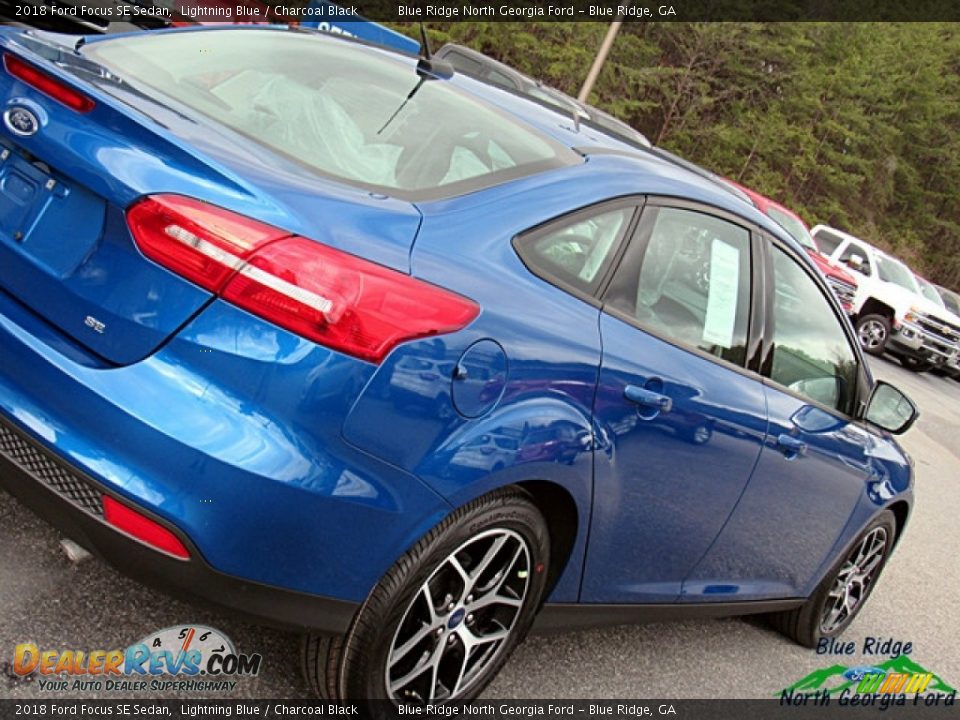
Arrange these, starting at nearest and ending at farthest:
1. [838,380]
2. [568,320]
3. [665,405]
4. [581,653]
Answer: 1. [568,320]
2. [665,405]
3. [581,653]
4. [838,380]

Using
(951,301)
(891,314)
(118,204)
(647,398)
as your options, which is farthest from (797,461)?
(951,301)

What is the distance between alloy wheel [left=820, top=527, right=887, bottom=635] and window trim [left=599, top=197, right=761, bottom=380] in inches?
62.1

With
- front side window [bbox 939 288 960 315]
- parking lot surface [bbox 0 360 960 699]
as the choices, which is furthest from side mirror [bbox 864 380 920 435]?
front side window [bbox 939 288 960 315]

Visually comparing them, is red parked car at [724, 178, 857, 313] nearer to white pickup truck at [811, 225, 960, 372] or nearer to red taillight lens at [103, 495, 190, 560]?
white pickup truck at [811, 225, 960, 372]

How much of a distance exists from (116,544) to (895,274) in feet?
65.0

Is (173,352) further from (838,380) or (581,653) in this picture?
(838,380)

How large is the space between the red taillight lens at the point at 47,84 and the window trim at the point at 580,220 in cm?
105

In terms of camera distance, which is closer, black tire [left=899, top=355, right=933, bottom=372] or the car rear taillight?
the car rear taillight

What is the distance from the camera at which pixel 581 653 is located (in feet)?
11.7

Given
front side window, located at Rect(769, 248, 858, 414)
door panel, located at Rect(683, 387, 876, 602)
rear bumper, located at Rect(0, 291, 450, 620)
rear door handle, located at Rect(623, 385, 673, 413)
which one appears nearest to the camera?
rear bumper, located at Rect(0, 291, 450, 620)

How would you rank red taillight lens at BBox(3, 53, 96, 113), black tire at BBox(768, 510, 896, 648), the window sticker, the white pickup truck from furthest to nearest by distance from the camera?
the white pickup truck → black tire at BBox(768, 510, 896, 648) → the window sticker → red taillight lens at BBox(3, 53, 96, 113)

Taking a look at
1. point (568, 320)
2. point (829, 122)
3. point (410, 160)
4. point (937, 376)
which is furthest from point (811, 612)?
point (829, 122)

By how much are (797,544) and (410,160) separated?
220 centimetres

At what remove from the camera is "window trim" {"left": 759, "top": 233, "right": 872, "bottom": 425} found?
11.0 feet
